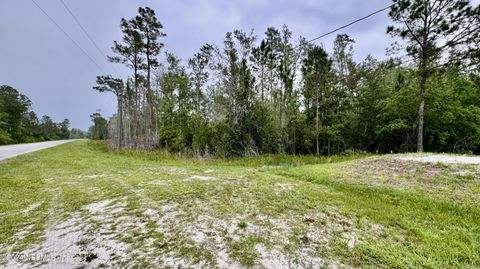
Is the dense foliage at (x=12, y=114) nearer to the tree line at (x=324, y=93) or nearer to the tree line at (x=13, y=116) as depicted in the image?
the tree line at (x=13, y=116)

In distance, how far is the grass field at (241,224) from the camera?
6.23ft

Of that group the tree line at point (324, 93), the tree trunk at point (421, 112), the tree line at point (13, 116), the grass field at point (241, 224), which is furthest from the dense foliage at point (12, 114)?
the tree trunk at point (421, 112)

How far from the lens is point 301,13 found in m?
6.94

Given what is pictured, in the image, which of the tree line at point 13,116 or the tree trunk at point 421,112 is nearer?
the tree trunk at point 421,112

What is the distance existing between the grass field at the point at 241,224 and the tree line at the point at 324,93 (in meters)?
8.17

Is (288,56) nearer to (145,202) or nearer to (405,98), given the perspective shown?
(405,98)

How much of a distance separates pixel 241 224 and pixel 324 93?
51.9ft

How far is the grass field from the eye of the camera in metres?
1.90

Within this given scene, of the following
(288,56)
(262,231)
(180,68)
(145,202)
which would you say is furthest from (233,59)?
(262,231)

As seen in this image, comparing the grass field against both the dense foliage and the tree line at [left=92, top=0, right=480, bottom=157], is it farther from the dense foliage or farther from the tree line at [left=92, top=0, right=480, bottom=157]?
the dense foliage

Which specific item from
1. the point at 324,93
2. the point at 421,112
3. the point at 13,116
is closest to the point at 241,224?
the point at 421,112

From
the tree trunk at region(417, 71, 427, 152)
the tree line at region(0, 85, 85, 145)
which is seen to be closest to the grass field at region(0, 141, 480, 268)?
the tree trunk at region(417, 71, 427, 152)

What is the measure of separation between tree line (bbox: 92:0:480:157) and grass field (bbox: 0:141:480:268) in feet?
26.8

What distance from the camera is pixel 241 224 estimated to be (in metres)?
2.62
